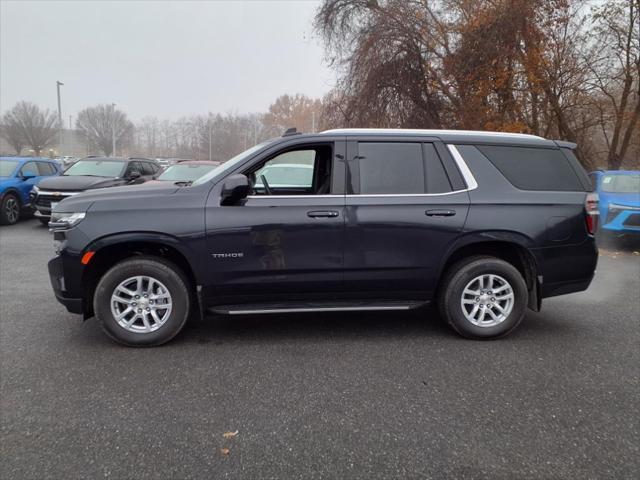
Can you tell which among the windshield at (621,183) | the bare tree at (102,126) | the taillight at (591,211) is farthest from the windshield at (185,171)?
the bare tree at (102,126)

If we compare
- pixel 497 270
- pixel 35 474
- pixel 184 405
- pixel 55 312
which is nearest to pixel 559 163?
pixel 497 270

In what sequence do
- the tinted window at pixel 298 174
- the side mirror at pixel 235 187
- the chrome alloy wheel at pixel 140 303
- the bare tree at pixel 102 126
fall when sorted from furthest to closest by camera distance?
the bare tree at pixel 102 126, the tinted window at pixel 298 174, the chrome alloy wheel at pixel 140 303, the side mirror at pixel 235 187

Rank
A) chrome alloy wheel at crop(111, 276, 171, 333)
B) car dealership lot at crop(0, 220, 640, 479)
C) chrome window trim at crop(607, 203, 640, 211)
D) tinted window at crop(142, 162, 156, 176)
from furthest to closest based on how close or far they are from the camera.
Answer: tinted window at crop(142, 162, 156, 176) → chrome window trim at crop(607, 203, 640, 211) → chrome alloy wheel at crop(111, 276, 171, 333) → car dealership lot at crop(0, 220, 640, 479)

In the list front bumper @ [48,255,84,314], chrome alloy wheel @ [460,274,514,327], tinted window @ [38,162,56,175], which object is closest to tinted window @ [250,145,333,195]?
chrome alloy wheel @ [460,274,514,327]

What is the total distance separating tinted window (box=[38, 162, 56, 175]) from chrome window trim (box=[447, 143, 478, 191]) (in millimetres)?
12157

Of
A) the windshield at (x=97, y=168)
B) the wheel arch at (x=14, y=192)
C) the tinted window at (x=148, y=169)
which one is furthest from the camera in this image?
the tinted window at (x=148, y=169)

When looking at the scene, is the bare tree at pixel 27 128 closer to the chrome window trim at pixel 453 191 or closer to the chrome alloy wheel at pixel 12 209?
the chrome alloy wheel at pixel 12 209

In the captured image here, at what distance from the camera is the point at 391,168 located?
4.03m

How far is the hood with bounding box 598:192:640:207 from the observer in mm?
→ 8703

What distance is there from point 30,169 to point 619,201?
14.0 meters

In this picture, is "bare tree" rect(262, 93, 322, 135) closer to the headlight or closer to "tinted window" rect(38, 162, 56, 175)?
"tinted window" rect(38, 162, 56, 175)

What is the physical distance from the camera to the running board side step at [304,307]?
A: 385cm

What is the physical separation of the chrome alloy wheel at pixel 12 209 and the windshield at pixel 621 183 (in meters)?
13.6

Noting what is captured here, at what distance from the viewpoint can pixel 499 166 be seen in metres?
4.11
